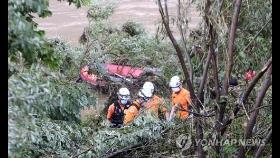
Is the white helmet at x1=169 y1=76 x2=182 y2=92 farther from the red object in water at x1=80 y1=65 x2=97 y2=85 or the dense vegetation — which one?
the dense vegetation

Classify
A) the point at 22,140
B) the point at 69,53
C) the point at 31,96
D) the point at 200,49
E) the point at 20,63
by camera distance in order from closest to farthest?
the point at 22,140, the point at 31,96, the point at 20,63, the point at 200,49, the point at 69,53

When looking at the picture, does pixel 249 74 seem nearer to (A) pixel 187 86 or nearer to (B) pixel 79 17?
(A) pixel 187 86

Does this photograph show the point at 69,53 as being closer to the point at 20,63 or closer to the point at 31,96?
the point at 20,63

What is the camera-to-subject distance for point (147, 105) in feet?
23.4

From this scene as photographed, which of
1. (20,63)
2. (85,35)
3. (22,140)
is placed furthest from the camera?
(85,35)

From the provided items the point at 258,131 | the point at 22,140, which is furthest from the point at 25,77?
the point at 258,131

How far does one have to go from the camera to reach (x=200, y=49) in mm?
5648

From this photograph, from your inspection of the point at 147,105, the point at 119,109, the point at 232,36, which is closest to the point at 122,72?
the point at 119,109

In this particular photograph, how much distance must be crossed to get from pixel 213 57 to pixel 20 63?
1928 millimetres

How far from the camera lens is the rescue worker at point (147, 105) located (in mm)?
Result: 6294

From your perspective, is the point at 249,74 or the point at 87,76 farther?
the point at 87,76

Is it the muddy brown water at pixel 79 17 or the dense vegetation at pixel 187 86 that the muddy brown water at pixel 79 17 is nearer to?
the muddy brown water at pixel 79 17

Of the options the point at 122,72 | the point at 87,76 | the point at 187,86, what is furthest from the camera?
the point at 122,72

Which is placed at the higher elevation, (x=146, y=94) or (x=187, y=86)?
(x=187, y=86)
